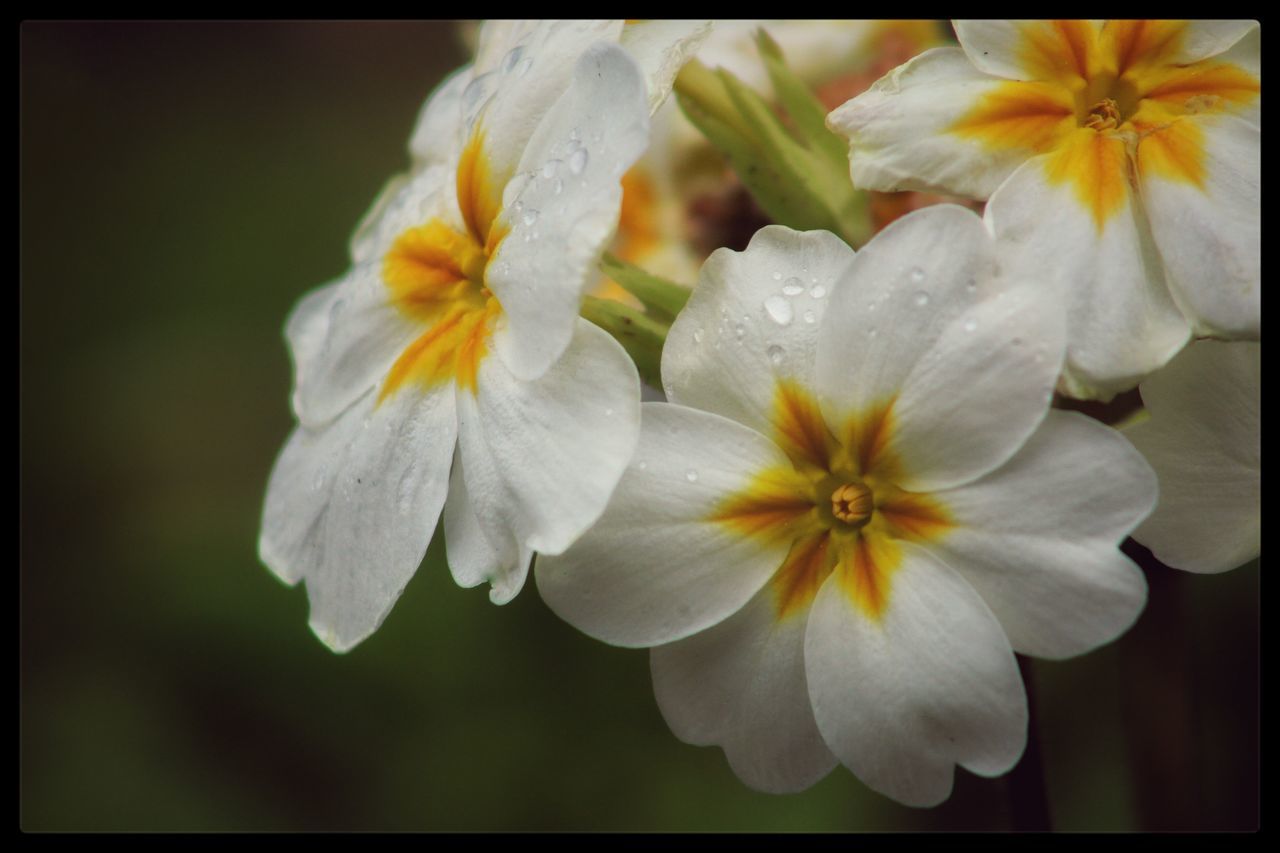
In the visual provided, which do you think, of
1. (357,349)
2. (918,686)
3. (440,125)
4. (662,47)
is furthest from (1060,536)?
(440,125)

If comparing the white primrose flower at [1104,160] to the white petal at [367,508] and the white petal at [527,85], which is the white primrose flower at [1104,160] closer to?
the white petal at [527,85]

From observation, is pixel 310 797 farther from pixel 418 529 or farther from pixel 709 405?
pixel 709 405

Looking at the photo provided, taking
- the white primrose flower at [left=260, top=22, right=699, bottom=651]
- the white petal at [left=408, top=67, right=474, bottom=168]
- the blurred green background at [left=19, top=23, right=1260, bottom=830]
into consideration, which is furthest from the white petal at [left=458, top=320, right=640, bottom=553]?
the blurred green background at [left=19, top=23, right=1260, bottom=830]

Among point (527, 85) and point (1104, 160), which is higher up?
point (527, 85)

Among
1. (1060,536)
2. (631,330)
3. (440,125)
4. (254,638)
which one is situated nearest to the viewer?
(1060,536)

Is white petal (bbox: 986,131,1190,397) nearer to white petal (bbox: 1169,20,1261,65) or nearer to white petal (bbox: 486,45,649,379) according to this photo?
white petal (bbox: 1169,20,1261,65)

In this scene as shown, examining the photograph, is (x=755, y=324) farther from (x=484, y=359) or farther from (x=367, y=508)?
(x=367, y=508)

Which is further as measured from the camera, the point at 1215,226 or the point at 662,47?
the point at 662,47
